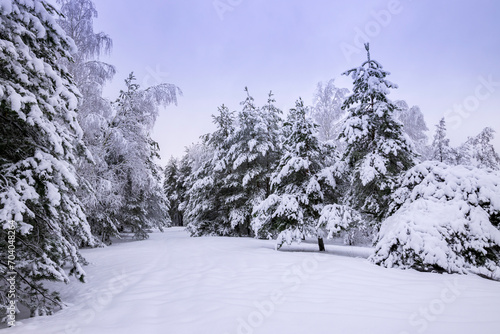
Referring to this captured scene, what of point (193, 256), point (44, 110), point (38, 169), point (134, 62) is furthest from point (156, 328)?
point (134, 62)

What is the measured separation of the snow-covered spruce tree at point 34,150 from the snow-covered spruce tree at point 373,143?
7.26 metres

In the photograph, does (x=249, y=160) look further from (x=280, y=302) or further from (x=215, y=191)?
(x=280, y=302)

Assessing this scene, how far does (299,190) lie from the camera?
976cm

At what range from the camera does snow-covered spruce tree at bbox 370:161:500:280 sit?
527 cm

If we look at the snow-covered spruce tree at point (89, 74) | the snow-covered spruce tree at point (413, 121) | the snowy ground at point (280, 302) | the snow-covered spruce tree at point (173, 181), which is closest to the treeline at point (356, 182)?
the snowy ground at point (280, 302)

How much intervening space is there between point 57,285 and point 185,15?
15.1 meters

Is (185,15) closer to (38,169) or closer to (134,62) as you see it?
(134,62)

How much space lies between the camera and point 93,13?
1048cm

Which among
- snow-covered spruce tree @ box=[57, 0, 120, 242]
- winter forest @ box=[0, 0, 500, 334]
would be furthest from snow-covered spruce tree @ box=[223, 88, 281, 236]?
snow-covered spruce tree @ box=[57, 0, 120, 242]


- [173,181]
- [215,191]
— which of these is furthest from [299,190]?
[173,181]

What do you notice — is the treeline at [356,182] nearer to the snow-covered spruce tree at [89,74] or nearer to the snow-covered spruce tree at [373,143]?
the snow-covered spruce tree at [373,143]

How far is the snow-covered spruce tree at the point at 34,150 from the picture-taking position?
11.7 ft

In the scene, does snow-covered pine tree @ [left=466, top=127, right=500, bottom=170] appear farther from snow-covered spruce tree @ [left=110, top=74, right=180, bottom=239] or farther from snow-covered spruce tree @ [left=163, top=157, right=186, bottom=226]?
snow-covered spruce tree @ [left=163, top=157, right=186, bottom=226]

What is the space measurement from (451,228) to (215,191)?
12.6 metres
